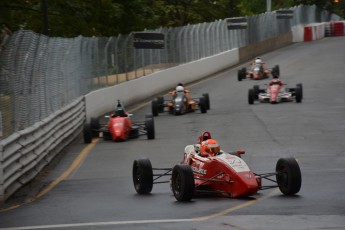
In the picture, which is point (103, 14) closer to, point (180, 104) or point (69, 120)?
point (180, 104)

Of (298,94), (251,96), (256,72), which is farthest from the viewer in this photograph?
(256,72)

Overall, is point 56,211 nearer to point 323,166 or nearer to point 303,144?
point 323,166

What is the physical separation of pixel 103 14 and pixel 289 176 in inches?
1435

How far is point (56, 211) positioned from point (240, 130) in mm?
13156

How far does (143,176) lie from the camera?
16.4 m

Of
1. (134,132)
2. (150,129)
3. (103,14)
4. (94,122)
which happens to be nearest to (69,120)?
(94,122)

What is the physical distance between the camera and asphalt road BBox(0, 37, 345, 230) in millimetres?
13336

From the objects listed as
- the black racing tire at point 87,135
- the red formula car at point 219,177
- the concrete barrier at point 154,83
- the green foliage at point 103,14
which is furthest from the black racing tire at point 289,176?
the green foliage at point 103,14

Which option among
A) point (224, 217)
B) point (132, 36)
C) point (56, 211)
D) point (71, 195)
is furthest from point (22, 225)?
point (132, 36)

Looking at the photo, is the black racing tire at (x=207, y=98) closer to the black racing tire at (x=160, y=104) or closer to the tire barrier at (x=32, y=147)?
the black racing tire at (x=160, y=104)

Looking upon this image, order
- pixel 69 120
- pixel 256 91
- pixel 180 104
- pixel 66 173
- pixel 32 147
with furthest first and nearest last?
pixel 256 91, pixel 180 104, pixel 69 120, pixel 66 173, pixel 32 147

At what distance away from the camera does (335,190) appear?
636 inches

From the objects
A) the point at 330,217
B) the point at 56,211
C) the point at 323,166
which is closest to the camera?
the point at 330,217

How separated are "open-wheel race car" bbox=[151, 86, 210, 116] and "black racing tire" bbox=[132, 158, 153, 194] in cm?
1603
